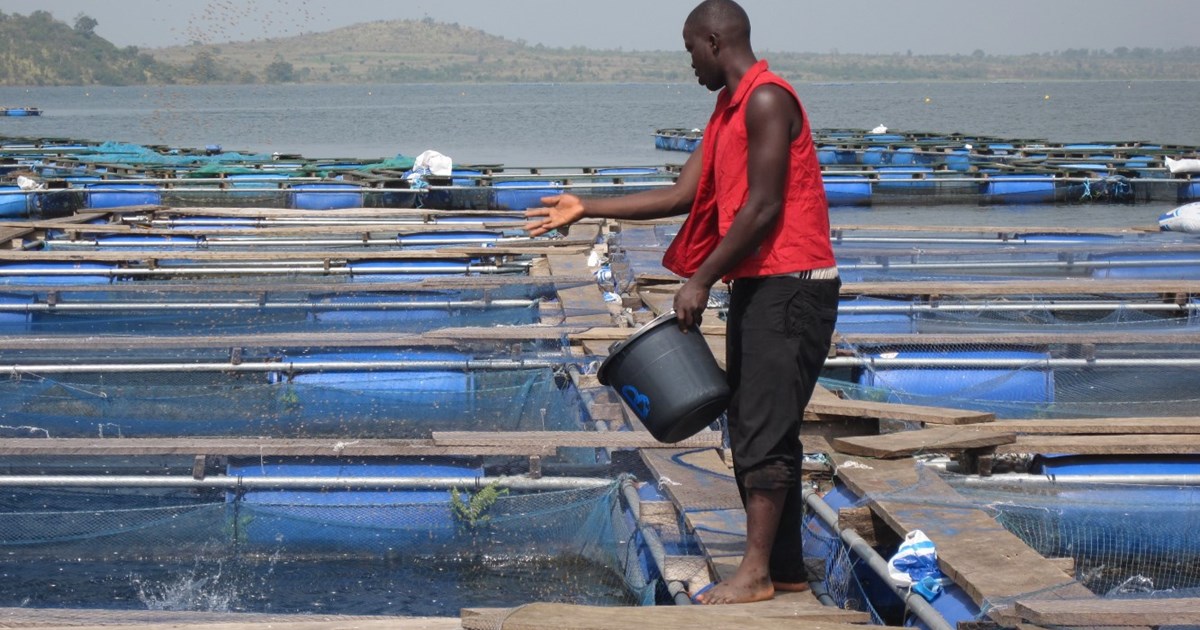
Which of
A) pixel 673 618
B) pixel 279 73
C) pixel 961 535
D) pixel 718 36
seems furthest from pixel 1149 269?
pixel 279 73

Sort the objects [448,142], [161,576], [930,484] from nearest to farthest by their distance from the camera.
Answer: [930,484], [161,576], [448,142]

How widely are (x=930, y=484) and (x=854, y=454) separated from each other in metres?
0.51

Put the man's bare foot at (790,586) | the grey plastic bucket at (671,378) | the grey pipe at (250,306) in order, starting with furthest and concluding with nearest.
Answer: the grey pipe at (250,306) → the man's bare foot at (790,586) → the grey plastic bucket at (671,378)

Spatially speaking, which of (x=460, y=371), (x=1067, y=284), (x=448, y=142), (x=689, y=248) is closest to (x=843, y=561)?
(x=689, y=248)

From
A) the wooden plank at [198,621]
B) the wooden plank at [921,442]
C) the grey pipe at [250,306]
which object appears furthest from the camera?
the grey pipe at [250,306]

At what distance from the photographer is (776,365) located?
4.10 meters

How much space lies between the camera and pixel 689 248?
4.45 m

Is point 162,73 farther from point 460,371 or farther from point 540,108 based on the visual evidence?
point 460,371

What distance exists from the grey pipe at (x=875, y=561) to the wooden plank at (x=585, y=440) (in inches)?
29.4

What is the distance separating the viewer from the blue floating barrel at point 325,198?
20.5m

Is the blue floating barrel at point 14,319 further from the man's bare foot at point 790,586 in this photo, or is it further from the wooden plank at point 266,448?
the man's bare foot at point 790,586

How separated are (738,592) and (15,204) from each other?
1869 centimetres

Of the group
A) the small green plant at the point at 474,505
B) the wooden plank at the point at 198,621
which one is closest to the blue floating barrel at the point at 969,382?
the small green plant at the point at 474,505

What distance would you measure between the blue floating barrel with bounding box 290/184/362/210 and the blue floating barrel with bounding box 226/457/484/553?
14.5m
